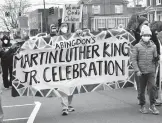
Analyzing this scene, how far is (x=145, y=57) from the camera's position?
7.91 meters

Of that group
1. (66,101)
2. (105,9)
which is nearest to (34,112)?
(66,101)

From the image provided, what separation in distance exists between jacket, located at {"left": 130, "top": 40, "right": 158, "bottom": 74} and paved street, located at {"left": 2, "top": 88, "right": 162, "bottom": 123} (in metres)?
0.94

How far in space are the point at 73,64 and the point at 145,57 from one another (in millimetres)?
1659

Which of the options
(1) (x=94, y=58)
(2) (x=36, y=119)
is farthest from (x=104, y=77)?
(2) (x=36, y=119)

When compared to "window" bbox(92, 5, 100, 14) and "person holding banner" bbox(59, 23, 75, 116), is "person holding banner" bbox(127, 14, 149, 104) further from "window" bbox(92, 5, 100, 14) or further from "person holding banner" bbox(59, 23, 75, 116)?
"window" bbox(92, 5, 100, 14)

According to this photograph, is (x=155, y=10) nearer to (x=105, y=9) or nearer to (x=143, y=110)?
(x=105, y=9)

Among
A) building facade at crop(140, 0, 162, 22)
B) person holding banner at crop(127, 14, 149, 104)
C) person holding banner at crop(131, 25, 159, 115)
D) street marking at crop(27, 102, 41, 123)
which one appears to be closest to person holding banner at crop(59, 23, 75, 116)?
street marking at crop(27, 102, 41, 123)

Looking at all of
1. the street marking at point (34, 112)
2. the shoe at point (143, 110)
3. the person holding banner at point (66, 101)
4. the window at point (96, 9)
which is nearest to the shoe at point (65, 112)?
the person holding banner at point (66, 101)

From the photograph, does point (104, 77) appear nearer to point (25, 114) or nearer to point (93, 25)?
point (25, 114)

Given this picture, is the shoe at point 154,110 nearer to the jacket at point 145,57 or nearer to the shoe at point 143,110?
the shoe at point 143,110

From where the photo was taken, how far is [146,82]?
26.8ft

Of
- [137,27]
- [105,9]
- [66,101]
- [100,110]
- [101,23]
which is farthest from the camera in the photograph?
[105,9]

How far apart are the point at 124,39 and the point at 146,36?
1165mm

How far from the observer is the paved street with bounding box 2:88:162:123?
766 cm
